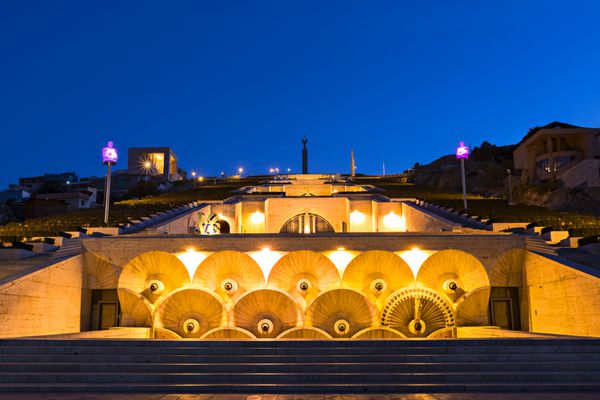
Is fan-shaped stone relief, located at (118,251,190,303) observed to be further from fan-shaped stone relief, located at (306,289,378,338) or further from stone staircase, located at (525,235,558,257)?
stone staircase, located at (525,235,558,257)

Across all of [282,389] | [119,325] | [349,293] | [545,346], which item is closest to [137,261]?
[119,325]

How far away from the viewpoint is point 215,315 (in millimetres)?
12906

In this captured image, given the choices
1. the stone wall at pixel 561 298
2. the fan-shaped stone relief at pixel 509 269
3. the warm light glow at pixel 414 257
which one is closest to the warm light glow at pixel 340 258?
the warm light glow at pixel 414 257

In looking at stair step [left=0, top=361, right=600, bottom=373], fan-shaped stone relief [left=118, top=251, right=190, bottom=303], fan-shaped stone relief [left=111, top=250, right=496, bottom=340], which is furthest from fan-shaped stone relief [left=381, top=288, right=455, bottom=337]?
fan-shaped stone relief [left=118, top=251, right=190, bottom=303]

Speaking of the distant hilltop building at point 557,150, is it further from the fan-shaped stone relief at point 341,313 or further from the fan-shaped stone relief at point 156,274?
the fan-shaped stone relief at point 156,274

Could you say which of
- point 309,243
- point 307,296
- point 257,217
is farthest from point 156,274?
point 257,217

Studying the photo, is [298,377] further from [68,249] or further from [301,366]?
[68,249]

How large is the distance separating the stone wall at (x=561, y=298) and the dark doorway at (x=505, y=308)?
0.46 m

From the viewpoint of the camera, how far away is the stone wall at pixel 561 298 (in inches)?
425

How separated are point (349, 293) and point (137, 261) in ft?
20.9

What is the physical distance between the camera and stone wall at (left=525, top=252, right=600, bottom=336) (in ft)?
35.4

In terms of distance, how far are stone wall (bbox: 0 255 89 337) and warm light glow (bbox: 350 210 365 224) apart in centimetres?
1669

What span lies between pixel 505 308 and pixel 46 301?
1301 cm

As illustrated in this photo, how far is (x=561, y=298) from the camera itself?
11.9 metres
